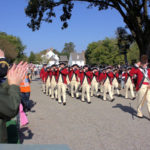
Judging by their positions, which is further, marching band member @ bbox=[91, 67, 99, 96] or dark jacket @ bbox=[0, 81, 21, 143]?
marching band member @ bbox=[91, 67, 99, 96]

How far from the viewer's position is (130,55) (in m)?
65.2

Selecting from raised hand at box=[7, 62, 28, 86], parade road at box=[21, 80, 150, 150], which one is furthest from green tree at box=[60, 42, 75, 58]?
raised hand at box=[7, 62, 28, 86]

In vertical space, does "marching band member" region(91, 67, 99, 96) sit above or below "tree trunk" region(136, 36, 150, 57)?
below

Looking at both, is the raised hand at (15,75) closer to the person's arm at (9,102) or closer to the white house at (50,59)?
the person's arm at (9,102)

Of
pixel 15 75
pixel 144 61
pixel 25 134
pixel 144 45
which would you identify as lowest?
pixel 25 134

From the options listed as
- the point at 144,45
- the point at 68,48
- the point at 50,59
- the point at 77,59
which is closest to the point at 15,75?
the point at 144,45

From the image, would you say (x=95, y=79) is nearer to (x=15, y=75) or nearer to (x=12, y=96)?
(x=15, y=75)

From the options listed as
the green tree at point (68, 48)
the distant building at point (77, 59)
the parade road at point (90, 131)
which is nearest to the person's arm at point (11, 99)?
the parade road at point (90, 131)

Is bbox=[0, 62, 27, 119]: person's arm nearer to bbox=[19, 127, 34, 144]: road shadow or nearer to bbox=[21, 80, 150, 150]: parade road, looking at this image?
→ bbox=[21, 80, 150, 150]: parade road

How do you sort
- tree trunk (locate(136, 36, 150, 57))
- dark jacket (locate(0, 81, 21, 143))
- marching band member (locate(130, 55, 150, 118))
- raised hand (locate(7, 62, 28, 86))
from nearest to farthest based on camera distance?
dark jacket (locate(0, 81, 21, 143)) → raised hand (locate(7, 62, 28, 86)) → marching band member (locate(130, 55, 150, 118)) → tree trunk (locate(136, 36, 150, 57))

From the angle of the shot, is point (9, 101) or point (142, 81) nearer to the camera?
point (9, 101)

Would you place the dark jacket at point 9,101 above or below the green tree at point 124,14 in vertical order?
below

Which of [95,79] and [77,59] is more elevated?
[77,59]

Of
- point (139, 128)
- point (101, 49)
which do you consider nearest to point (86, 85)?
point (139, 128)
